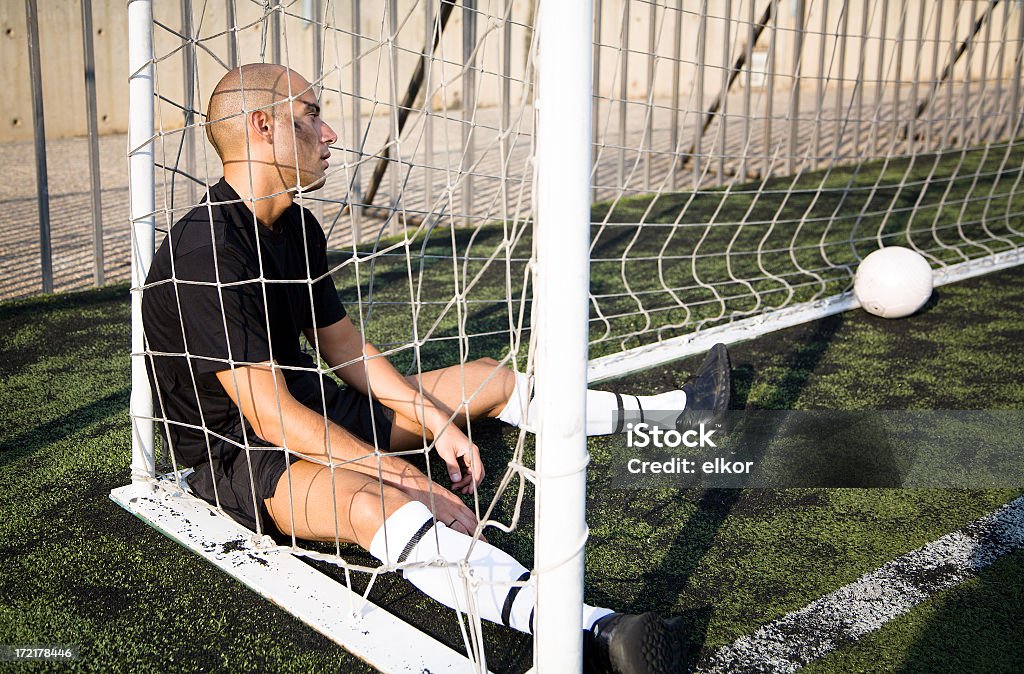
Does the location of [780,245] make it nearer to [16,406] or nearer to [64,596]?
[16,406]

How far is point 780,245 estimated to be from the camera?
5.58 metres

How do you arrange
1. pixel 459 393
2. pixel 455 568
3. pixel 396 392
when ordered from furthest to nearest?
pixel 459 393, pixel 396 392, pixel 455 568

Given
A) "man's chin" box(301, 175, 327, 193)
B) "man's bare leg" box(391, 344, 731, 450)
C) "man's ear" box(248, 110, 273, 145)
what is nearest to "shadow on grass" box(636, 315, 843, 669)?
"man's bare leg" box(391, 344, 731, 450)

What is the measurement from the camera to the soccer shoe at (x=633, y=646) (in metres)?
1.81

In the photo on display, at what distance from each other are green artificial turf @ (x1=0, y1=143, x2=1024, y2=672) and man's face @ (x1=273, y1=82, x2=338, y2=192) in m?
0.33

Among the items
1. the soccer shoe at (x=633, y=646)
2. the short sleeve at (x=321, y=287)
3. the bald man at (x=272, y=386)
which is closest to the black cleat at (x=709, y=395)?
the bald man at (x=272, y=386)

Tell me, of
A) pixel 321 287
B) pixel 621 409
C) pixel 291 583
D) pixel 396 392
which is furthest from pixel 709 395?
pixel 291 583

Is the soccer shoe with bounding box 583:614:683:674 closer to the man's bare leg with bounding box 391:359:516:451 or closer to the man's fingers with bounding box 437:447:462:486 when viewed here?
the man's fingers with bounding box 437:447:462:486

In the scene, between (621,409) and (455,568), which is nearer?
(455,568)

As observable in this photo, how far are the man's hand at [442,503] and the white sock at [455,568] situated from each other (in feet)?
0.17

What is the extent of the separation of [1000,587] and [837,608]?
383 millimetres

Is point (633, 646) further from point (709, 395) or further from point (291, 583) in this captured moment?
point (709, 395)

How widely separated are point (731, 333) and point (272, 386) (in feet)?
7.31

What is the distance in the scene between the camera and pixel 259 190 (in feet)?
7.89
